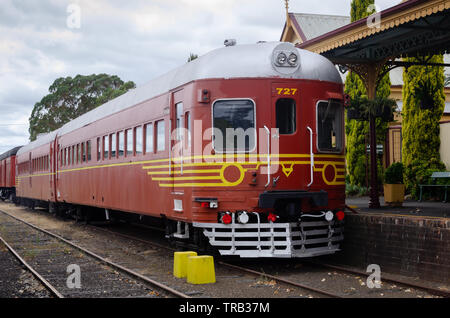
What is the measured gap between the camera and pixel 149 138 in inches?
477

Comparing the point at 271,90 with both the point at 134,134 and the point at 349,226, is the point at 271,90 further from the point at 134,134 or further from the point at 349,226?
the point at 134,134

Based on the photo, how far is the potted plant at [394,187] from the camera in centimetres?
1430

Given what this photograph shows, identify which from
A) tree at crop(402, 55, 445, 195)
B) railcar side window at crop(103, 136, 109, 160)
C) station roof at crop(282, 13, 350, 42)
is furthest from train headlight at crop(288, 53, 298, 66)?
station roof at crop(282, 13, 350, 42)

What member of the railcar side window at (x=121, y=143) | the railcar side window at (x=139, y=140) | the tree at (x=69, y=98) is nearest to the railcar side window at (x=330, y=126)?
the railcar side window at (x=139, y=140)

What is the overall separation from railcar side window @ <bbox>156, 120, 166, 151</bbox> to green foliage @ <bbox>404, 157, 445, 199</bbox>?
9.57m

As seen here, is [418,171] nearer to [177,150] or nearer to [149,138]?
[149,138]

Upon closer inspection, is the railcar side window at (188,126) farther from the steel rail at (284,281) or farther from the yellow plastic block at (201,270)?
the steel rail at (284,281)

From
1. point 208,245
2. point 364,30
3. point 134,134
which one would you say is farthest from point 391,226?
point 134,134

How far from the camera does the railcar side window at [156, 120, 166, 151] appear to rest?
11.3 meters

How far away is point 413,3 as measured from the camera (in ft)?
36.9

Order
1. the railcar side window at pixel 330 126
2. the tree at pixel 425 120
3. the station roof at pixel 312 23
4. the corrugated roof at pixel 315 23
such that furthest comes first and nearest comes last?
the corrugated roof at pixel 315 23 < the station roof at pixel 312 23 < the tree at pixel 425 120 < the railcar side window at pixel 330 126

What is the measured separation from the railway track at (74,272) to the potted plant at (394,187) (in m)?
6.75
